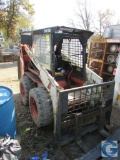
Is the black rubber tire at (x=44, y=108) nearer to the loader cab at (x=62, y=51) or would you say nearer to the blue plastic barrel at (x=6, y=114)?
the blue plastic barrel at (x=6, y=114)

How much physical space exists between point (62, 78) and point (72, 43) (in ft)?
3.47

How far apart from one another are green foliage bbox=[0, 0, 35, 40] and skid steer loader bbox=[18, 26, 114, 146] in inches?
666

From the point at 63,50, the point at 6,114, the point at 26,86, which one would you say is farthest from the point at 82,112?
the point at 63,50

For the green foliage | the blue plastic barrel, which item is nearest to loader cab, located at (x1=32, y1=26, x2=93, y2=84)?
the blue plastic barrel

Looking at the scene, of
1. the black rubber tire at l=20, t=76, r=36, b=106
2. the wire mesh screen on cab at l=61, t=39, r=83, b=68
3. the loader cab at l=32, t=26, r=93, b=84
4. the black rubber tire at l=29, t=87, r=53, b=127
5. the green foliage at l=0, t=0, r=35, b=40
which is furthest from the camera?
the green foliage at l=0, t=0, r=35, b=40

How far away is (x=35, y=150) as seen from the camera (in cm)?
300

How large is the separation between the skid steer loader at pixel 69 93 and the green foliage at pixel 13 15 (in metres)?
16.9

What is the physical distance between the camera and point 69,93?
3598 mm

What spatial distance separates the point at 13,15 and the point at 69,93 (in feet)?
62.3

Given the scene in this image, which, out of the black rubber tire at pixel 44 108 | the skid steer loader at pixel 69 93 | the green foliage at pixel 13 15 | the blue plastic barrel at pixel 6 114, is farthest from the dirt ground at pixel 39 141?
the green foliage at pixel 13 15

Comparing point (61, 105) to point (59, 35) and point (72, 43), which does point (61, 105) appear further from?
point (72, 43)

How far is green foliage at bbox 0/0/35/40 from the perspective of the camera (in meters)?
18.8

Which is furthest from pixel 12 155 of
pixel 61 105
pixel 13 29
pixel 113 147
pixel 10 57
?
pixel 13 29

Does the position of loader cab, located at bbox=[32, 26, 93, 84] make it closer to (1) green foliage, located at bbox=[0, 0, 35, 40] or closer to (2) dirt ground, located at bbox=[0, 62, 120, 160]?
(2) dirt ground, located at bbox=[0, 62, 120, 160]
